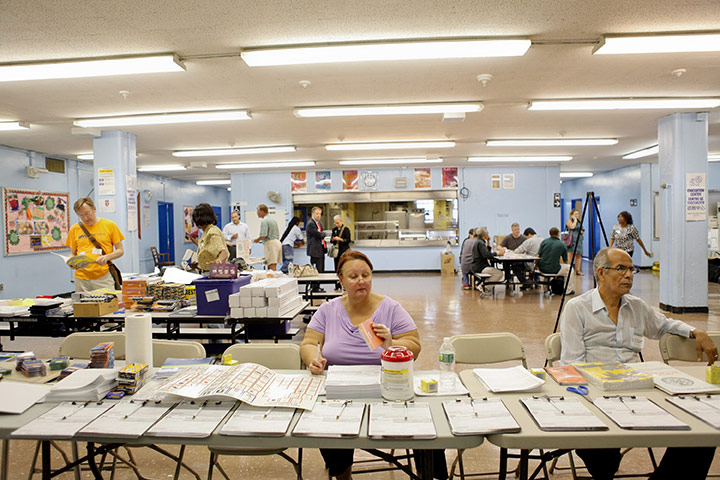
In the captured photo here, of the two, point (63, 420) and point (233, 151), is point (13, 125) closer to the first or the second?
point (233, 151)

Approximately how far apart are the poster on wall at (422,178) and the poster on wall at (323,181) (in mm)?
2569

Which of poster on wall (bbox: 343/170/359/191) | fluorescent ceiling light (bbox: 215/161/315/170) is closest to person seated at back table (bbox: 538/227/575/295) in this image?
poster on wall (bbox: 343/170/359/191)

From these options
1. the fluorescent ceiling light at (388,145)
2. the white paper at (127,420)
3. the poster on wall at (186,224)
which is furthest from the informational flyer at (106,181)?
the poster on wall at (186,224)

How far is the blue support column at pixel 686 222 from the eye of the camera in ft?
22.2

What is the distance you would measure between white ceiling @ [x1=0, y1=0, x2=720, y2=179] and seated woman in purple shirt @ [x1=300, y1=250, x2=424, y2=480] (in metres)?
2.17

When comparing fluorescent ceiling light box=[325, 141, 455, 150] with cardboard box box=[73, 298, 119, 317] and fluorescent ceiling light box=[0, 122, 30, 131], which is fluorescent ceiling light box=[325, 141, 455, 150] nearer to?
fluorescent ceiling light box=[0, 122, 30, 131]

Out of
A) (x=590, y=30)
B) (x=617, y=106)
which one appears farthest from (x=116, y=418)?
(x=617, y=106)

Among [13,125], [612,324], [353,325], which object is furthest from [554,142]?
[13,125]

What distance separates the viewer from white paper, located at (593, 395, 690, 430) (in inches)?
62.1

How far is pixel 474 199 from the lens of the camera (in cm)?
1288

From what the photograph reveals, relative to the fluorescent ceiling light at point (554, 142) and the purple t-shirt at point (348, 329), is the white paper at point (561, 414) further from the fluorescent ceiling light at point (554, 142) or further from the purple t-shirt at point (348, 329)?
the fluorescent ceiling light at point (554, 142)

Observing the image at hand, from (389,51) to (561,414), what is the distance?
133 inches

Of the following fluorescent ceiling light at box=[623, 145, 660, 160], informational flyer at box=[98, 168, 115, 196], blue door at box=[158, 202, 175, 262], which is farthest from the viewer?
blue door at box=[158, 202, 175, 262]

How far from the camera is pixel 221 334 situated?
4246 mm
